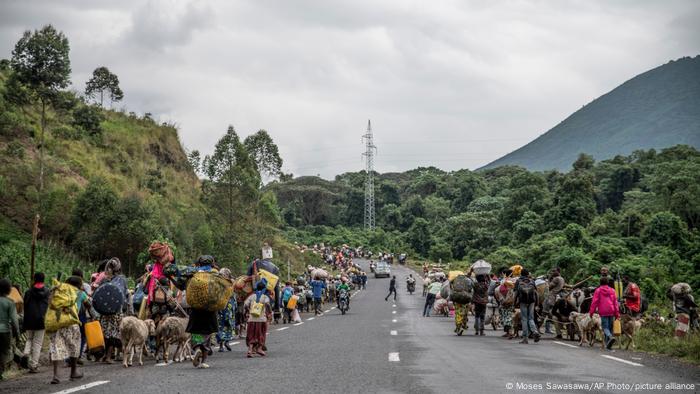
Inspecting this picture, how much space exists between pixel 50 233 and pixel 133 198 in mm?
5102

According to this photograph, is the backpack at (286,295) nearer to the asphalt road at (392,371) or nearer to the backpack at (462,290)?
the backpack at (462,290)

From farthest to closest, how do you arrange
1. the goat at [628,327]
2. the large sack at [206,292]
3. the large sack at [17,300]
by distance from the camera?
the goat at [628,327], the large sack at [17,300], the large sack at [206,292]

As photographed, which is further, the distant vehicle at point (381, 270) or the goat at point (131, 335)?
the distant vehicle at point (381, 270)

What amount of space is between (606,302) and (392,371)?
821cm

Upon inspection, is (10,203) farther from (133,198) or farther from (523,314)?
(523,314)

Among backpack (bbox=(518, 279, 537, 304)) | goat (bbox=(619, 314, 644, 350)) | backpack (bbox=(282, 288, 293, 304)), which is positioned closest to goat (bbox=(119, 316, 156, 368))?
backpack (bbox=(518, 279, 537, 304))

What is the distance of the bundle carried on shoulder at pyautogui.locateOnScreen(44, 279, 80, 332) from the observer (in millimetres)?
11539

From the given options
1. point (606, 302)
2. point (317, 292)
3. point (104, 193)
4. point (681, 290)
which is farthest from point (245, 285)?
point (104, 193)

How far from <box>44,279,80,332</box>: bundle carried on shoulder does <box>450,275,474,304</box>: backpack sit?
12.6 meters

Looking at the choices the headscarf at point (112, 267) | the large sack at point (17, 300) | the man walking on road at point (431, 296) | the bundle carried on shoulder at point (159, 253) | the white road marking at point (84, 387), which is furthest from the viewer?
the man walking on road at point (431, 296)

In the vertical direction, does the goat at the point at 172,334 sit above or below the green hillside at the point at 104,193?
below

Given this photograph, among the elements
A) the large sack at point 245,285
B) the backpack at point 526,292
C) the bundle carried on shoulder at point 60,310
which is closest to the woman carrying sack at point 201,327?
the bundle carried on shoulder at point 60,310

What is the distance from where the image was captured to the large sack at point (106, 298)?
14094 millimetres

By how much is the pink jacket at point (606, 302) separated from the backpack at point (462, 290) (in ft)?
14.2
